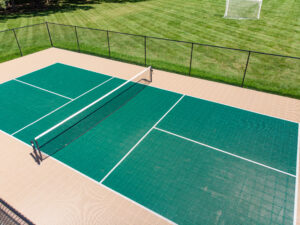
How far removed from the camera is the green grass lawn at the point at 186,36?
17438 mm

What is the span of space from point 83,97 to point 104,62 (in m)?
5.75

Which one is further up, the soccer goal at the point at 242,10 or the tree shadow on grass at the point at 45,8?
the soccer goal at the point at 242,10

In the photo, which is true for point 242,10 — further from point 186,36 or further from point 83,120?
point 83,120

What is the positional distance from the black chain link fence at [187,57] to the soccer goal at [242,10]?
13.7 meters

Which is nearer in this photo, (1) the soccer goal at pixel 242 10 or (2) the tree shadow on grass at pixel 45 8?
(1) the soccer goal at pixel 242 10

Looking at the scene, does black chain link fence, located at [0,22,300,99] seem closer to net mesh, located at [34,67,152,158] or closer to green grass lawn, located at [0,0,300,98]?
green grass lawn, located at [0,0,300,98]

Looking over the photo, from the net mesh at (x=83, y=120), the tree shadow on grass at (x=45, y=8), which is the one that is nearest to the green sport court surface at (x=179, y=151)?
the net mesh at (x=83, y=120)

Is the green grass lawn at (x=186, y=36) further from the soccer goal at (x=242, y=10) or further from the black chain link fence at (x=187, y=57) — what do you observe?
the soccer goal at (x=242, y=10)

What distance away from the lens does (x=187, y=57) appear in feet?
64.4

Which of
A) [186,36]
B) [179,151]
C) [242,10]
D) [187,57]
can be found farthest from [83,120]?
[242,10]

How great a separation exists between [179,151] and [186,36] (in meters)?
17.8

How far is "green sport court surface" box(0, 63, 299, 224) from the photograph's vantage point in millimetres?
7977

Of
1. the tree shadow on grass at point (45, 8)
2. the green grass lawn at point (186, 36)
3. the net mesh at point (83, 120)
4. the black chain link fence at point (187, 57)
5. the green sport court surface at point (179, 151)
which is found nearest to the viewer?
the green sport court surface at point (179, 151)

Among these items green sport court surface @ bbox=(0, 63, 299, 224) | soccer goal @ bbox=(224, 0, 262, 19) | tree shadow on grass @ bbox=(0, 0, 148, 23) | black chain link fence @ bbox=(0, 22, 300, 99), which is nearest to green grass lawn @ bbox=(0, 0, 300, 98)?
black chain link fence @ bbox=(0, 22, 300, 99)
